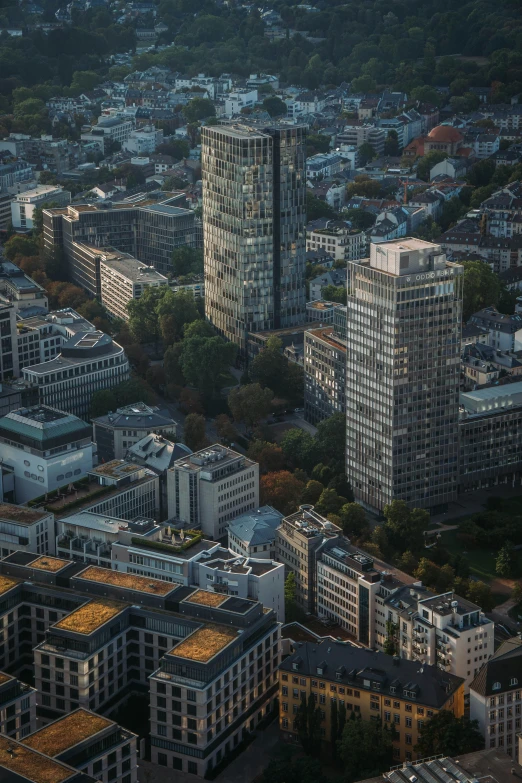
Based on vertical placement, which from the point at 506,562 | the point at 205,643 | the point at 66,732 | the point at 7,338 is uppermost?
the point at 7,338

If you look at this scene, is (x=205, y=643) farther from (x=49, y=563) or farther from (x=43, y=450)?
(x=43, y=450)

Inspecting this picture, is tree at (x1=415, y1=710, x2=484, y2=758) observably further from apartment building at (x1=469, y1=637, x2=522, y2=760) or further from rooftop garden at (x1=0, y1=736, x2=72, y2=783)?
rooftop garden at (x1=0, y1=736, x2=72, y2=783)

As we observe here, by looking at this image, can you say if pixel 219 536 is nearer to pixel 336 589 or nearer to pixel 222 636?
pixel 336 589

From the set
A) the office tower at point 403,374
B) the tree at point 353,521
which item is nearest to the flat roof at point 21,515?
the tree at point 353,521

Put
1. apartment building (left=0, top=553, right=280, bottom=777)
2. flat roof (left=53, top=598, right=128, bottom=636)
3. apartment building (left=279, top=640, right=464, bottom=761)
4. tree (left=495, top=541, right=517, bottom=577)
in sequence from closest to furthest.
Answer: apartment building (left=0, top=553, right=280, bottom=777), apartment building (left=279, top=640, right=464, bottom=761), flat roof (left=53, top=598, right=128, bottom=636), tree (left=495, top=541, right=517, bottom=577)

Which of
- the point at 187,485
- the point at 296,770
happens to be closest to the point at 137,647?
the point at 296,770

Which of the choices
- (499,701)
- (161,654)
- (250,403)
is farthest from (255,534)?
(250,403)

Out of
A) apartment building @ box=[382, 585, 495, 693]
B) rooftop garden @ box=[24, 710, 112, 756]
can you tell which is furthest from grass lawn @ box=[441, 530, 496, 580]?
rooftop garden @ box=[24, 710, 112, 756]

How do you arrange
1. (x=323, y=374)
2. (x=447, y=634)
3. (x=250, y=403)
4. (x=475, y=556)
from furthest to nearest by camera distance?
(x=250, y=403)
(x=323, y=374)
(x=475, y=556)
(x=447, y=634)
